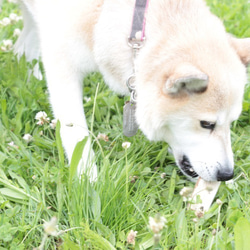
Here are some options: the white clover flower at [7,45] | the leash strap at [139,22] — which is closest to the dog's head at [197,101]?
the leash strap at [139,22]

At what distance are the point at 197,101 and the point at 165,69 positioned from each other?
23 centimetres

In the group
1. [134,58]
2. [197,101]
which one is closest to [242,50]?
[197,101]

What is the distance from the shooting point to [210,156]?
2281mm

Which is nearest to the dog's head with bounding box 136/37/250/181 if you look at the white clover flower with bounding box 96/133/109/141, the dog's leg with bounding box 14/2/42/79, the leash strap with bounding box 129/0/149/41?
the leash strap with bounding box 129/0/149/41

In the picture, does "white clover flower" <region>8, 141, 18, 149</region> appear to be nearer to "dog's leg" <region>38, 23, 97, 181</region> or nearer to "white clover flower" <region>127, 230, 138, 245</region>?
"dog's leg" <region>38, 23, 97, 181</region>

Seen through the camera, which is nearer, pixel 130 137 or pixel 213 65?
pixel 213 65

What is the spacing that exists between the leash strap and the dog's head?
5.5 inches

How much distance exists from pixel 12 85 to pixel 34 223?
1.57 metres

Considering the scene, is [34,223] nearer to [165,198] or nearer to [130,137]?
[165,198]

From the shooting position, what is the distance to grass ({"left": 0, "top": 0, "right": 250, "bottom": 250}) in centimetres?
201

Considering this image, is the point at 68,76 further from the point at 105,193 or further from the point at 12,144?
the point at 105,193

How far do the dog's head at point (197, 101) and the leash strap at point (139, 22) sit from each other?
14 cm

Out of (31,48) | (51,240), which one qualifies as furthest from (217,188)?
(31,48)

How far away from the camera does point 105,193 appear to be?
2.15 m
